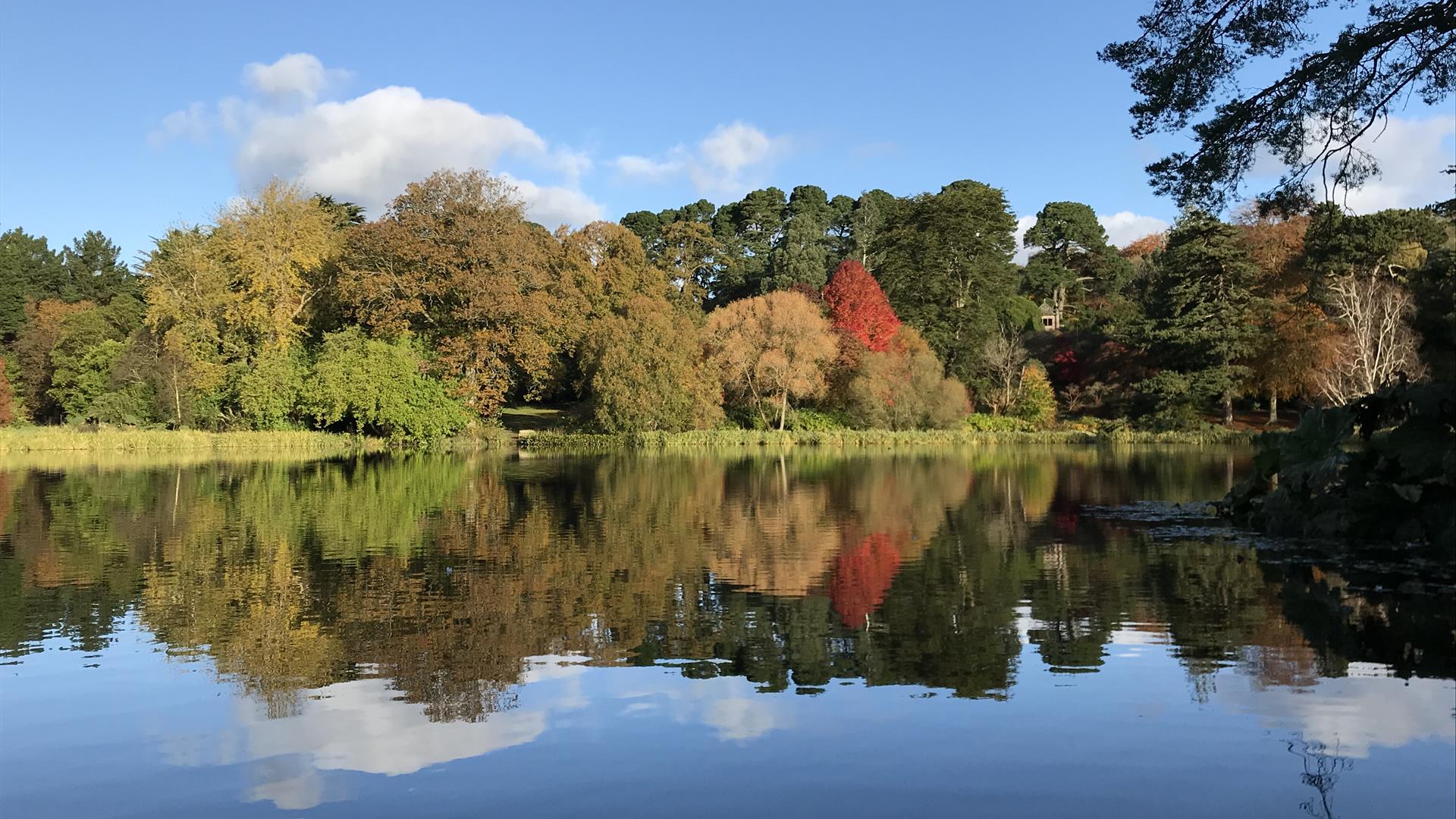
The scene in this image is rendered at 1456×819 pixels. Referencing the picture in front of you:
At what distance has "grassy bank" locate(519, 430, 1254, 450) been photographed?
4291 centimetres

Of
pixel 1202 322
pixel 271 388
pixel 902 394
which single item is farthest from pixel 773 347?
pixel 271 388

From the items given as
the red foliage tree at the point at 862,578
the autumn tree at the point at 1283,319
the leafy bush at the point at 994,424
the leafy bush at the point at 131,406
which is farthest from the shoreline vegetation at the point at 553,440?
the red foliage tree at the point at 862,578

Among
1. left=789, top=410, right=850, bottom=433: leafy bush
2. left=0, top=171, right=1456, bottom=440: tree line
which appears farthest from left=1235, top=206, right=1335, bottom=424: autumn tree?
left=789, top=410, right=850, bottom=433: leafy bush

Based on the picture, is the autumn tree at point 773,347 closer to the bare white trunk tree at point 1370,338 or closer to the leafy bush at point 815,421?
the leafy bush at point 815,421

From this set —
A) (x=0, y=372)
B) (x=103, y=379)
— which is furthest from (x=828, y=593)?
(x=0, y=372)

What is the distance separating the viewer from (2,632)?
8.27m

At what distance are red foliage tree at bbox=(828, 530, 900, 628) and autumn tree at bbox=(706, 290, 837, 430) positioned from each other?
105 ft

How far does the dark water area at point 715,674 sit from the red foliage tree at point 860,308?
34.5m

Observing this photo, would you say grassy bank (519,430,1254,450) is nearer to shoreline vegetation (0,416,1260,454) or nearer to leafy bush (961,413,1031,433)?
shoreline vegetation (0,416,1260,454)

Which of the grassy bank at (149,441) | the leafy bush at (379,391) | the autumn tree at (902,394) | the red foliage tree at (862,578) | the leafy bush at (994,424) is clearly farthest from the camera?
the leafy bush at (994,424)

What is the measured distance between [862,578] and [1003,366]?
1738 inches

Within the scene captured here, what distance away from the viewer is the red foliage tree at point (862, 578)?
8781mm

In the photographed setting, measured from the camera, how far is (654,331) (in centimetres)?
4297

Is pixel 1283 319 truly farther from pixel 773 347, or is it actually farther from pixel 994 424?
pixel 773 347
